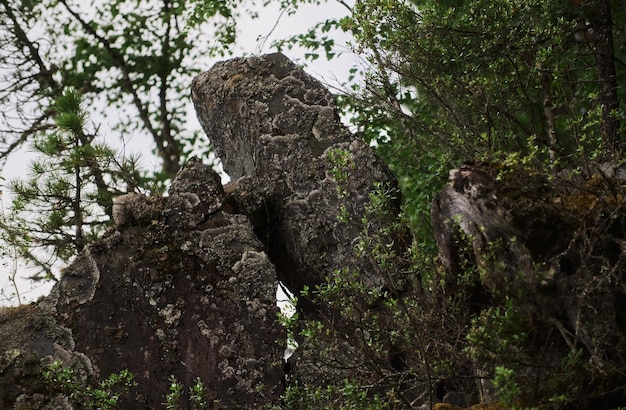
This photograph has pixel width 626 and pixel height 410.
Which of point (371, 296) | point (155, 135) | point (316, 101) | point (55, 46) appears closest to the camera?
point (371, 296)

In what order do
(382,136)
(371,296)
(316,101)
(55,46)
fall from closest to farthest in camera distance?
(371,296) → (316,101) → (382,136) → (55,46)

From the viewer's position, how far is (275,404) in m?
7.10

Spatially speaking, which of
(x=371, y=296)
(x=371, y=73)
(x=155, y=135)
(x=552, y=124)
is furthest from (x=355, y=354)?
(x=155, y=135)

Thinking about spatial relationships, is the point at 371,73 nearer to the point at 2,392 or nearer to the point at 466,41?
the point at 466,41

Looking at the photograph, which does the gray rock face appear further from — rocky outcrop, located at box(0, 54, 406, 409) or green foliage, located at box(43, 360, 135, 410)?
green foliage, located at box(43, 360, 135, 410)

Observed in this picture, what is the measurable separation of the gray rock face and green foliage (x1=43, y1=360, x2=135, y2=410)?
80.4 inches

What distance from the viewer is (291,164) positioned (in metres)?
8.90

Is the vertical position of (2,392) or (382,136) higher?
(382,136)

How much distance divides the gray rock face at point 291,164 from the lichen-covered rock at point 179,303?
27.6 inches

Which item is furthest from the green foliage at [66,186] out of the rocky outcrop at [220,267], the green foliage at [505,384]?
the green foliage at [505,384]

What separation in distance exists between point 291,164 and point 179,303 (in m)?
1.99

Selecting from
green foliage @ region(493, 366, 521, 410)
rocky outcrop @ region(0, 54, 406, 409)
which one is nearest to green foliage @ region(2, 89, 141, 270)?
rocky outcrop @ region(0, 54, 406, 409)

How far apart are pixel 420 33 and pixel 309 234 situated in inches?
86.2

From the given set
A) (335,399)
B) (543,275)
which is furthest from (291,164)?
(543,275)
